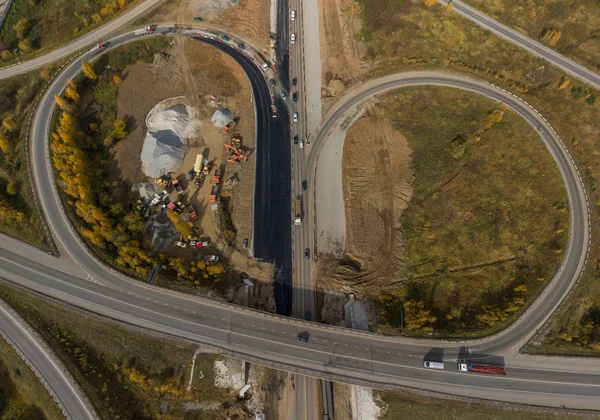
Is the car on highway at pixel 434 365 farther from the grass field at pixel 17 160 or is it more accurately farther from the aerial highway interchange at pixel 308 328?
the grass field at pixel 17 160

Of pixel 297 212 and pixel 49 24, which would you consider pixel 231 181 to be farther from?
pixel 49 24

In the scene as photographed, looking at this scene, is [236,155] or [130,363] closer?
[130,363]

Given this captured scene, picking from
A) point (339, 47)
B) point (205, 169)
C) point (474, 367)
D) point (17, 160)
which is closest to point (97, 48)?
point (17, 160)

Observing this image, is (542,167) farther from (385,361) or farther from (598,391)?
(385,361)

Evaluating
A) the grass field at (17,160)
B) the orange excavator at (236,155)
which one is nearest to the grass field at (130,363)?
the grass field at (17,160)

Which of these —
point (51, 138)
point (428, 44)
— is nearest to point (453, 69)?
point (428, 44)

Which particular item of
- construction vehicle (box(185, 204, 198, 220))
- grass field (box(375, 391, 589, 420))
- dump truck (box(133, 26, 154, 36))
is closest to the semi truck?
dump truck (box(133, 26, 154, 36))

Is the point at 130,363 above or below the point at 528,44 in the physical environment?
below
